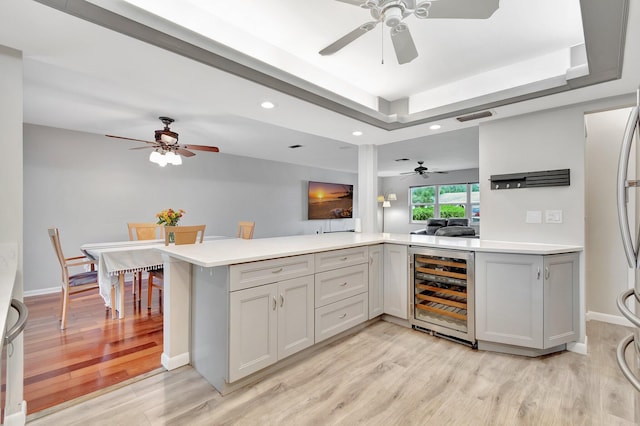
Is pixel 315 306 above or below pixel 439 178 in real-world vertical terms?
below

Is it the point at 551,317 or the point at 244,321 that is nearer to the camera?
the point at 244,321

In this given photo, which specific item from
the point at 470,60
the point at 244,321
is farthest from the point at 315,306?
the point at 470,60

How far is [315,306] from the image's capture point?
241 centimetres

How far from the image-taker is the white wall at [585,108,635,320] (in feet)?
9.93

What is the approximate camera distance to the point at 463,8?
1455 mm

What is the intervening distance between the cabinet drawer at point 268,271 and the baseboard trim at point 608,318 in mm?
3111

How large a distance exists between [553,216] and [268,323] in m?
2.70

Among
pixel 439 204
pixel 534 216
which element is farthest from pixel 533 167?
pixel 439 204

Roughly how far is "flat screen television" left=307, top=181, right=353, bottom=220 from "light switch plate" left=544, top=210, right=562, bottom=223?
220 inches

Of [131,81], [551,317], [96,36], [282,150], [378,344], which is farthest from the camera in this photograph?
[282,150]

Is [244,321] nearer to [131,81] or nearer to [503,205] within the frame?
[131,81]

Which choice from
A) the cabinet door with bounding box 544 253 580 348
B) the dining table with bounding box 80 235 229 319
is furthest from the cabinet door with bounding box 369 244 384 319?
the dining table with bounding box 80 235 229 319

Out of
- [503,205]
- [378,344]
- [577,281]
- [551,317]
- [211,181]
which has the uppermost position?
[211,181]

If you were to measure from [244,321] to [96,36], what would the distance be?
185cm
